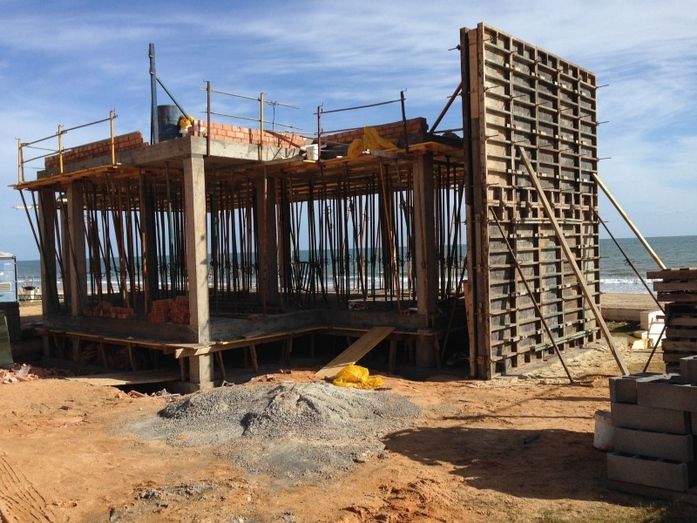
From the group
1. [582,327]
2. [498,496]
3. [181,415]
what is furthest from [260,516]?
[582,327]

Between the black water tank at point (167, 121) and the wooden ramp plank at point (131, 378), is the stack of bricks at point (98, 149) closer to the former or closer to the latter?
the black water tank at point (167, 121)

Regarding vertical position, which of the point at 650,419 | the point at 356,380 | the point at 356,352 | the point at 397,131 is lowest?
the point at 356,380

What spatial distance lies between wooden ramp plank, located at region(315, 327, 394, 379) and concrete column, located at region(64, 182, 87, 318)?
286 inches

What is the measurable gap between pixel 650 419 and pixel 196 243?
8786mm

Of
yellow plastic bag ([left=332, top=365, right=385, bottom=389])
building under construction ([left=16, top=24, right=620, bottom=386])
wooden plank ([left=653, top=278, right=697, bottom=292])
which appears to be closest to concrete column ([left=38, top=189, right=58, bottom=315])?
building under construction ([left=16, top=24, right=620, bottom=386])

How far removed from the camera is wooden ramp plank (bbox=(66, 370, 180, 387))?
43.8 feet

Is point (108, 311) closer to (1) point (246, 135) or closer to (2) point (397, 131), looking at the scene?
(1) point (246, 135)

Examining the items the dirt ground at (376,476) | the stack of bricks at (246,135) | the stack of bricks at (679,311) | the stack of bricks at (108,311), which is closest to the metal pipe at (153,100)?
the stack of bricks at (246,135)

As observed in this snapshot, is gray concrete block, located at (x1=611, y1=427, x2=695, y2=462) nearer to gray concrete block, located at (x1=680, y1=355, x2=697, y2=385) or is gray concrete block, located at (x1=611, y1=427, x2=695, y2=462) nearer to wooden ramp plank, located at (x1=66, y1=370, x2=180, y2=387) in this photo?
gray concrete block, located at (x1=680, y1=355, x2=697, y2=385)

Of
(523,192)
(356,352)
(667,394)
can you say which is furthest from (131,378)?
(667,394)

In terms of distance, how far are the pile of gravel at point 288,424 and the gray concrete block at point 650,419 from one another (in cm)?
294

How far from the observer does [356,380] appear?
39.5 ft

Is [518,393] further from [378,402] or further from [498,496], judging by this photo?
[498,496]

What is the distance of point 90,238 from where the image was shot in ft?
57.0
